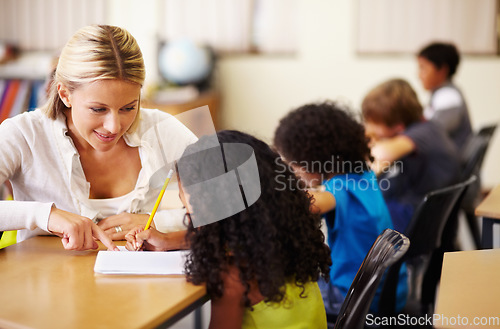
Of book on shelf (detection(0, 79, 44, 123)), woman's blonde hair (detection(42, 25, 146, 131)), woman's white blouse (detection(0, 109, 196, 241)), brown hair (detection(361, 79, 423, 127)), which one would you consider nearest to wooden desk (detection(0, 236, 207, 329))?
woman's white blouse (detection(0, 109, 196, 241))

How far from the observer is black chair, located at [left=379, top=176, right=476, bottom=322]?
154cm

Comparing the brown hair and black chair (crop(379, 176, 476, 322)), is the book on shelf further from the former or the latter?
black chair (crop(379, 176, 476, 322))

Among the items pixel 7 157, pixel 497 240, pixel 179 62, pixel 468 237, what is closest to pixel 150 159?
pixel 7 157

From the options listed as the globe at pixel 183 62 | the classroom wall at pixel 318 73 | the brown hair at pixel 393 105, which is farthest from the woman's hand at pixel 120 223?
the globe at pixel 183 62

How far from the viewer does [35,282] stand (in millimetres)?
Answer: 1099

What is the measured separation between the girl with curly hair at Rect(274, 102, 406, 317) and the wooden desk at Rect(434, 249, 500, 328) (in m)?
0.38

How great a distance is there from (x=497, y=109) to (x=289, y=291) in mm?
3709

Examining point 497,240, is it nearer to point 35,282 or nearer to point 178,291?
point 178,291

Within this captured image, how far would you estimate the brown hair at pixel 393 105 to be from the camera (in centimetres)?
259

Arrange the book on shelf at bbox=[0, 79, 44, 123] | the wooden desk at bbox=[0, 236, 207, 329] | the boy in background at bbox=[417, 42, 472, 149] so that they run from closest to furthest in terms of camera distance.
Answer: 1. the wooden desk at bbox=[0, 236, 207, 329]
2. the book on shelf at bbox=[0, 79, 44, 123]
3. the boy in background at bbox=[417, 42, 472, 149]

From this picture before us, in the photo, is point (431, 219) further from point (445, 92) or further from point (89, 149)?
point (445, 92)

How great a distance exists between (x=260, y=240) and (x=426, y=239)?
28.8 inches

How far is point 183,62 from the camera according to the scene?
4777 mm

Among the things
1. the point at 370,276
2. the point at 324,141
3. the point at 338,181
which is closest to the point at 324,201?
the point at 338,181
